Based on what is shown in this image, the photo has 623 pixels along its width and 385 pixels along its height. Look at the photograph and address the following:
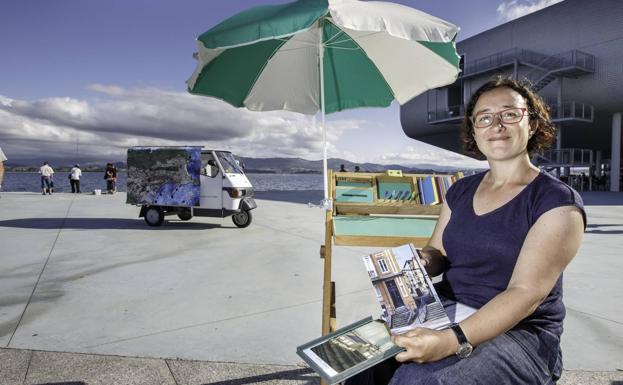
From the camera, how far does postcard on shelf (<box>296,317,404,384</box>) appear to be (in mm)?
1444

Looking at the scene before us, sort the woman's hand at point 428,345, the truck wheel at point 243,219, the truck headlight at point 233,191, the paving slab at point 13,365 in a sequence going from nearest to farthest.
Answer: the woman's hand at point 428,345, the paving slab at point 13,365, the truck headlight at point 233,191, the truck wheel at point 243,219

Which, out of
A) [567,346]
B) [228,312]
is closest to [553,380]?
[567,346]

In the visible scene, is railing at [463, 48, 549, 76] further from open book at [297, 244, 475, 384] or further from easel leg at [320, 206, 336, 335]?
open book at [297, 244, 475, 384]

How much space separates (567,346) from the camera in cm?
328

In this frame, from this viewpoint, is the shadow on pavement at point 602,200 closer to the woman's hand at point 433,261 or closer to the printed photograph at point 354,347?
the woman's hand at point 433,261

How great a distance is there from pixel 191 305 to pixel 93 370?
1482 mm

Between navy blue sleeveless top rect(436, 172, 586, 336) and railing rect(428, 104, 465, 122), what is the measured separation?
35909 millimetres

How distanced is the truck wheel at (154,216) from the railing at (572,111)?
94.5ft

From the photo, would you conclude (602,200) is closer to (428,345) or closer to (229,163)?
(229,163)

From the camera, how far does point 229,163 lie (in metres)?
10.2

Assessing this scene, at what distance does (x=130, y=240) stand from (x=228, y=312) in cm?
508

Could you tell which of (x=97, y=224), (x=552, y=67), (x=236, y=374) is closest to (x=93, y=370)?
(x=236, y=374)

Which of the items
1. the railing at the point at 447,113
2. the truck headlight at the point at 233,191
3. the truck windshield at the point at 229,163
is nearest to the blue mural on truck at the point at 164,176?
the truck windshield at the point at 229,163

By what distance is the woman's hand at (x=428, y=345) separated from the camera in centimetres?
142
